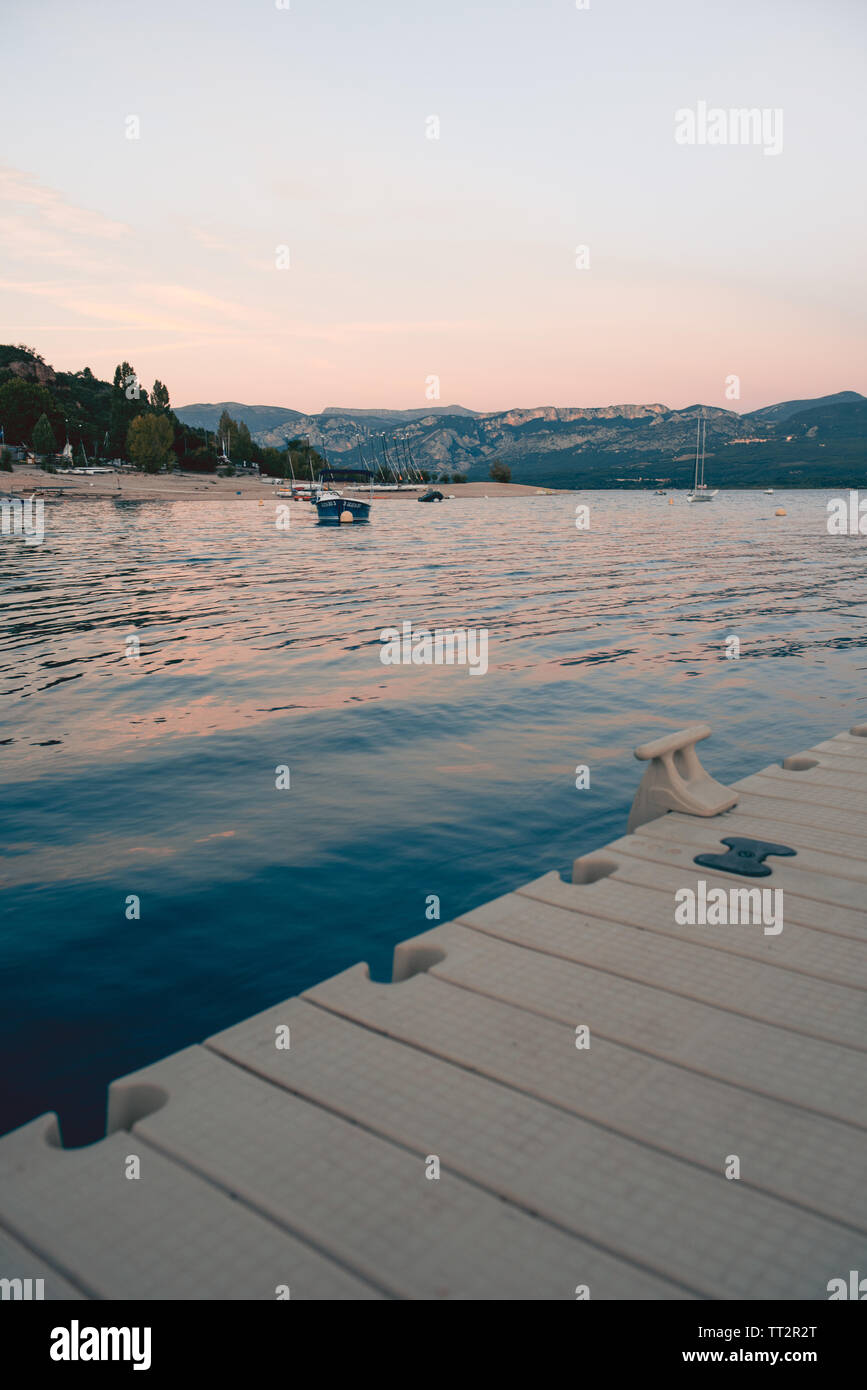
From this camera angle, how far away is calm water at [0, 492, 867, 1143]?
7.51 m

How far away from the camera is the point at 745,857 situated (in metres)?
7.30

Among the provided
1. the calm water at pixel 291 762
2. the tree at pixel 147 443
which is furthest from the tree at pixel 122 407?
the calm water at pixel 291 762

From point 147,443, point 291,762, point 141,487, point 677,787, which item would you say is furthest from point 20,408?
point 677,787

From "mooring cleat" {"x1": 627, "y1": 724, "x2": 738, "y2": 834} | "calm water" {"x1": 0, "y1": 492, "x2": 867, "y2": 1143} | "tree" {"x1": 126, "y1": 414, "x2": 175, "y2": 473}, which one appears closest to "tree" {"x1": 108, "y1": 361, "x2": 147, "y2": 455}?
"tree" {"x1": 126, "y1": 414, "x2": 175, "y2": 473}

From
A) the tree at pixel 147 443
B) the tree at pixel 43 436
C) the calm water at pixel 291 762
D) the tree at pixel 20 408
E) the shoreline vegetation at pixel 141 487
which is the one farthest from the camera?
the tree at pixel 147 443

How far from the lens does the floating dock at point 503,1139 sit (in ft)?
10.5

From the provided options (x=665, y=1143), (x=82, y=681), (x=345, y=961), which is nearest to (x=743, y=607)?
(x=82, y=681)

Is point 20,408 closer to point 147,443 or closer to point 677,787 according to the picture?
point 147,443

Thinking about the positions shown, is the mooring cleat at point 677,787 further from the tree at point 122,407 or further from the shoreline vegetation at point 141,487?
the tree at point 122,407

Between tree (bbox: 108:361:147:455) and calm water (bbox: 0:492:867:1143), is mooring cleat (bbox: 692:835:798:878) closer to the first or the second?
calm water (bbox: 0:492:867:1143)

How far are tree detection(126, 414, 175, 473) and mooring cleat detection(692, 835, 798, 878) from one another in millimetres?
161309

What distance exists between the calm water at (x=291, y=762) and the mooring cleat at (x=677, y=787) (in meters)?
1.76

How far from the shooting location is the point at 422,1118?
402 cm
